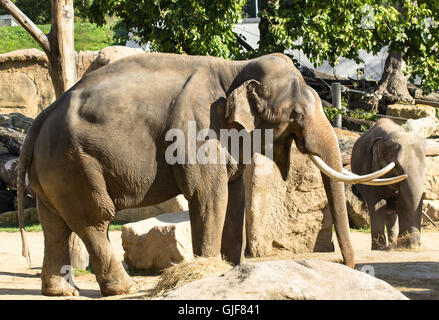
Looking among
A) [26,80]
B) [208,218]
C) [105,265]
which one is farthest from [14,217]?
[208,218]

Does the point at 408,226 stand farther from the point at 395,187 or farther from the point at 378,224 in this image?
the point at 395,187

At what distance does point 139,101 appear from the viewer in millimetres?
5828

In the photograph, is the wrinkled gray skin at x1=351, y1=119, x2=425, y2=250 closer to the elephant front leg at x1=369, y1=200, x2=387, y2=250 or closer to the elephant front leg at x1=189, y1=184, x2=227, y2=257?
the elephant front leg at x1=369, y1=200, x2=387, y2=250

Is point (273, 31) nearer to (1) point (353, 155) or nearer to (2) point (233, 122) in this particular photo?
(1) point (353, 155)

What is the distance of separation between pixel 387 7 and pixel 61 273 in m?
9.90

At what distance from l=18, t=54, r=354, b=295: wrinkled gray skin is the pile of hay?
18.6 inches

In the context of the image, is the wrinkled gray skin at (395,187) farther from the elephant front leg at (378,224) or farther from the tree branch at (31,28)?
the tree branch at (31,28)

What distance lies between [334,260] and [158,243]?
1.78 meters

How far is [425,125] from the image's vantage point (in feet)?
48.2

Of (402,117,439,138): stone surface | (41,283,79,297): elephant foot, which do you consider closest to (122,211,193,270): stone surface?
(41,283,79,297): elephant foot

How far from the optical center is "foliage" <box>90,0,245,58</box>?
12.0 metres

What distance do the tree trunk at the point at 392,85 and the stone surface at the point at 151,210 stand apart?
6.76 meters

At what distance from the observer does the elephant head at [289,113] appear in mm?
5926

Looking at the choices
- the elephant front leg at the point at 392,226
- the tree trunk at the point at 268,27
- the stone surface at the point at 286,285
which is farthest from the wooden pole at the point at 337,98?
the stone surface at the point at 286,285
